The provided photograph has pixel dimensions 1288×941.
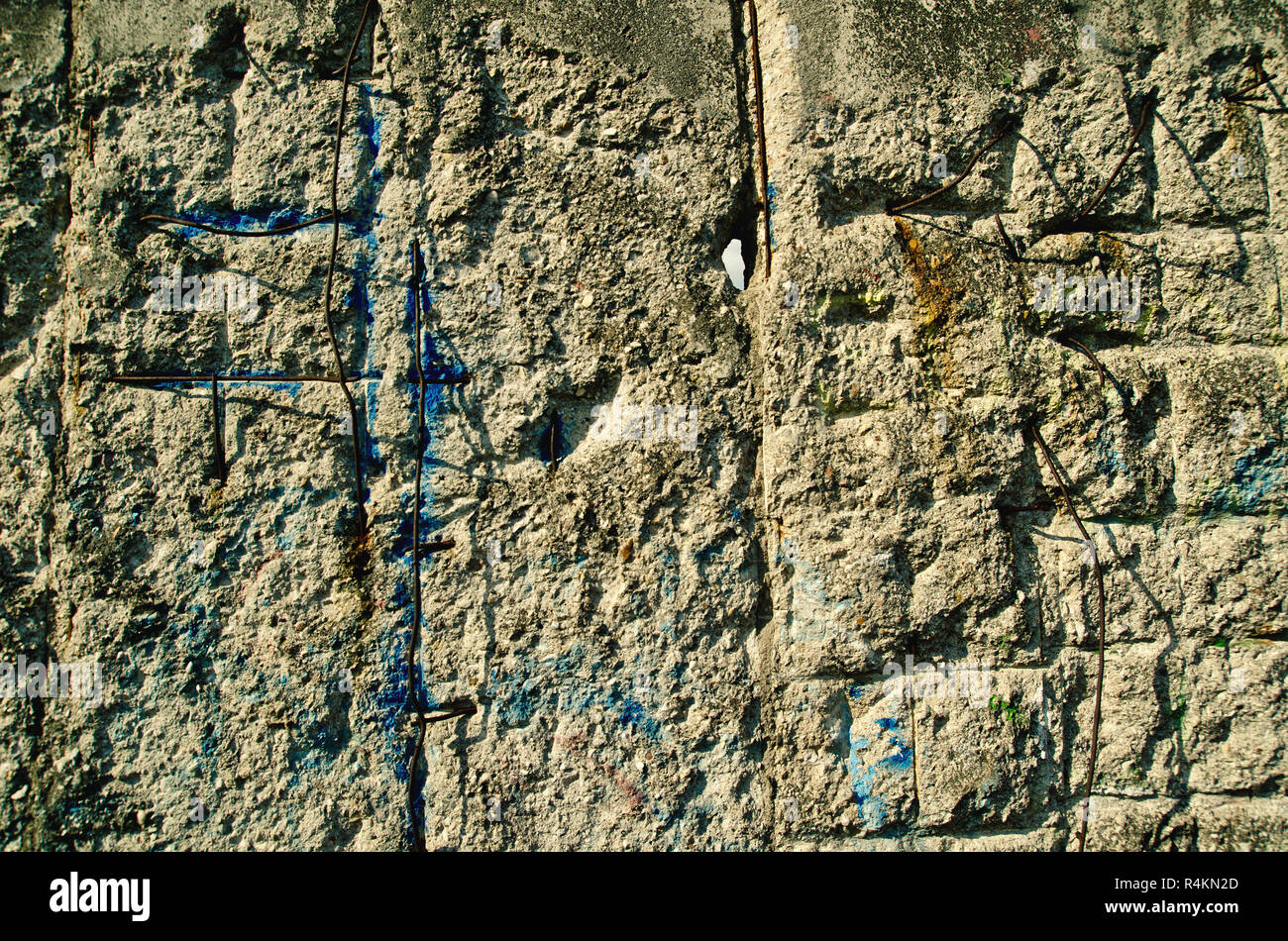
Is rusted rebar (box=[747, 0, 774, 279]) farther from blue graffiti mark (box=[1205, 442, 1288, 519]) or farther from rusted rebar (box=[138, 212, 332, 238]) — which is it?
blue graffiti mark (box=[1205, 442, 1288, 519])

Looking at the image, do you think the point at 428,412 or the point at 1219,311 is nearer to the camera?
the point at 428,412

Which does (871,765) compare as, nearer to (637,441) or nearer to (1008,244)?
(637,441)

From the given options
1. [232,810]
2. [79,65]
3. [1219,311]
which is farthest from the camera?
[1219,311]

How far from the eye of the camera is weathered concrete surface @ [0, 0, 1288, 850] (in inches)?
63.5

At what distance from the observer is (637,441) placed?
5.61ft

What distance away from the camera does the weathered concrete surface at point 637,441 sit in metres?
1.61

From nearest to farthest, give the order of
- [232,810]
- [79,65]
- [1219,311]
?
[232,810] → [79,65] → [1219,311]

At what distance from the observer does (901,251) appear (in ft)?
5.89

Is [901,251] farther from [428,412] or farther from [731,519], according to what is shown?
[428,412]

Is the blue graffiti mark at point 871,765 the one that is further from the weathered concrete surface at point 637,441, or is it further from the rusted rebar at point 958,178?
the rusted rebar at point 958,178

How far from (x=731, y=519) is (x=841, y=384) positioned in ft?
1.34

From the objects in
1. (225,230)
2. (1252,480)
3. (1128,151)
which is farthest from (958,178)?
(225,230)

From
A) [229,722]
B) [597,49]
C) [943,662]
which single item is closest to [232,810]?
[229,722]

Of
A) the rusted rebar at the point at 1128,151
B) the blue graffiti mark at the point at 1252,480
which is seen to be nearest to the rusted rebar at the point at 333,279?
the rusted rebar at the point at 1128,151
